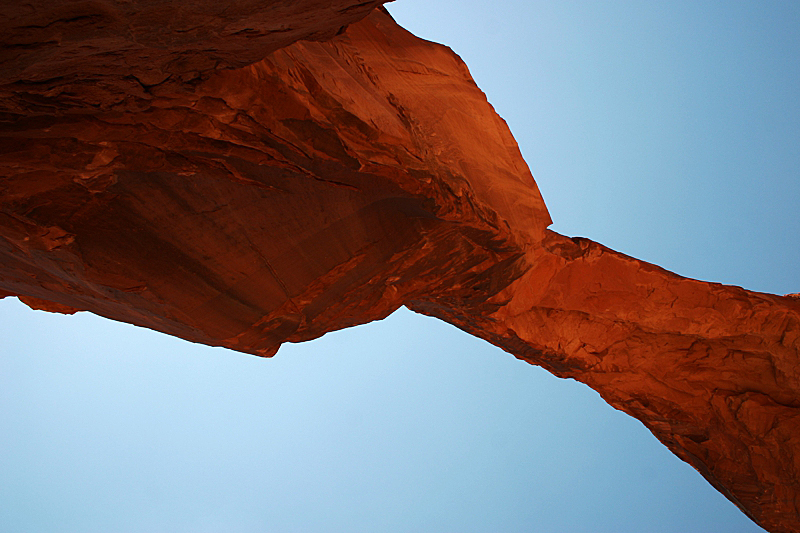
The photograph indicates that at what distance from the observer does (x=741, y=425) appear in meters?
5.80

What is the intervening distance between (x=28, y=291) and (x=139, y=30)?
8.73 ft

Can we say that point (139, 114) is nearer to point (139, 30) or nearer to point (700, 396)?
point (139, 30)

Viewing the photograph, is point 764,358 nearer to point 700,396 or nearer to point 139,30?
point 700,396

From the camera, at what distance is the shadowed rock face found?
2.24m

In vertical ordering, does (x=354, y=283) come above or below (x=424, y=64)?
below

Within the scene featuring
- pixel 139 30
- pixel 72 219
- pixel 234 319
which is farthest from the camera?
pixel 234 319

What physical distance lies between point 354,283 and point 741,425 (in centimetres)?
461

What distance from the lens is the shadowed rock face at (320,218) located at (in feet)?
7.36

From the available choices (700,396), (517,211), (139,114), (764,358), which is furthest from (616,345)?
(139,114)

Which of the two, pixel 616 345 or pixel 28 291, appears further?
pixel 616 345

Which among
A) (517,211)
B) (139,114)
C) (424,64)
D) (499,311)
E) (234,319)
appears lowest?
(234,319)

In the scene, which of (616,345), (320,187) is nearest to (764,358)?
(616,345)

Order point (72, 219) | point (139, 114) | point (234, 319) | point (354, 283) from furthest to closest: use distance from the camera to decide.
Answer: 1. point (354, 283)
2. point (234, 319)
3. point (72, 219)
4. point (139, 114)

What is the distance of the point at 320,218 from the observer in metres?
3.32
